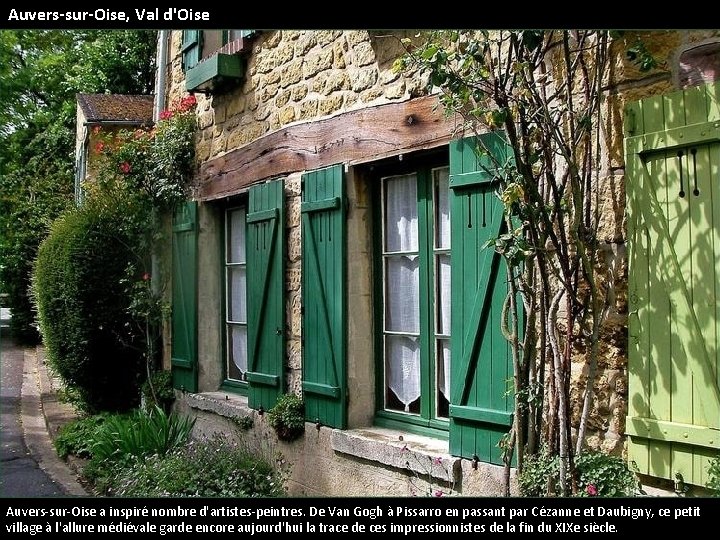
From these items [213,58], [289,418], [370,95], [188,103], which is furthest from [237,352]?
[370,95]

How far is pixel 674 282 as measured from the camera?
146 inches

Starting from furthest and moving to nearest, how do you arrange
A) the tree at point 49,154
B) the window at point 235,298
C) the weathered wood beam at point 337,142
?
the tree at point 49,154
the window at point 235,298
the weathered wood beam at point 337,142

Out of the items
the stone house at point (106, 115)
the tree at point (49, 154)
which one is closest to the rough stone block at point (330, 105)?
the stone house at point (106, 115)

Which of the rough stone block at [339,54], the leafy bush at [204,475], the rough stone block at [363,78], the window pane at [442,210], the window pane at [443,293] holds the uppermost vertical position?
the rough stone block at [339,54]

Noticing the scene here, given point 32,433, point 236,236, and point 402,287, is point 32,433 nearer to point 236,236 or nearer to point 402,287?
point 236,236

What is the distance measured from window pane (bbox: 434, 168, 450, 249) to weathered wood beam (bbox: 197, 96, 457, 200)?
0.23 metres

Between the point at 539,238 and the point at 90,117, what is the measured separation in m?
10.9

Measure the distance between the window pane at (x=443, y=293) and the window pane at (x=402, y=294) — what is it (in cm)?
22

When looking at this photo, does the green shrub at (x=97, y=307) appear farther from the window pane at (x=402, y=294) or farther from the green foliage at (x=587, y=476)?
the green foliage at (x=587, y=476)

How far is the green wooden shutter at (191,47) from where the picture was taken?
8250mm

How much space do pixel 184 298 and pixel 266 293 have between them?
72.8 inches

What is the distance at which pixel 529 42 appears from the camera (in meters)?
4.08

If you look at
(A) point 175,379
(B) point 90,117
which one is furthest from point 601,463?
(B) point 90,117
